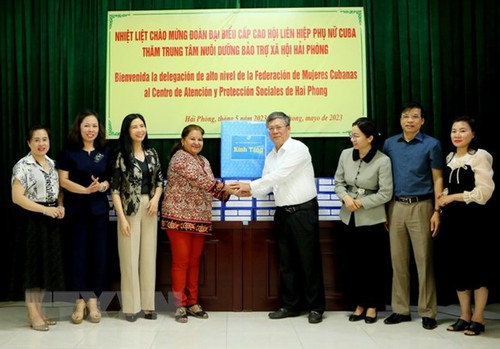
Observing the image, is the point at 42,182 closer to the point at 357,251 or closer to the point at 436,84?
the point at 357,251

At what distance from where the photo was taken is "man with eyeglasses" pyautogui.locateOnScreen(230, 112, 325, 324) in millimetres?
3512

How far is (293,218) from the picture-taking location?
353cm

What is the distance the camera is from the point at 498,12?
164 inches

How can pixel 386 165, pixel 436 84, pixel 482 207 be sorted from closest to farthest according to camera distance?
1. pixel 482 207
2. pixel 386 165
3. pixel 436 84

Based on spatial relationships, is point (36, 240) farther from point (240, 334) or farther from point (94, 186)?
point (240, 334)

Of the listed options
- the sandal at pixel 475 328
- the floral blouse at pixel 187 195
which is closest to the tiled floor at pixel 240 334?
the sandal at pixel 475 328

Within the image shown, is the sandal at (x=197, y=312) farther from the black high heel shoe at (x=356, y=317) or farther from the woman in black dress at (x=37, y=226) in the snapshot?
the black high heel shoe at (x=356, y=317)

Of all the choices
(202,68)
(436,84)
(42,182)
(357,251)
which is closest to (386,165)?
(357,251)

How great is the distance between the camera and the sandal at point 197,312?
3564 millimetres

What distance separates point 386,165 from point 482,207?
0.67 m

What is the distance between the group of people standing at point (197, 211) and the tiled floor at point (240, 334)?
0.34 feet

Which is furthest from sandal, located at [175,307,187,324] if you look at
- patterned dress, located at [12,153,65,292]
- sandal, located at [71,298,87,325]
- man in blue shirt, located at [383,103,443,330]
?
man in blue shirt, located at [383,103,443,330]

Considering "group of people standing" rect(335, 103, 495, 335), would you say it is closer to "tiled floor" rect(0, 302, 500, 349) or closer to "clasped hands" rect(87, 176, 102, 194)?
"tiled floor" rect(0, 302, 500, 349)

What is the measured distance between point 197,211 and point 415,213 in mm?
1530
